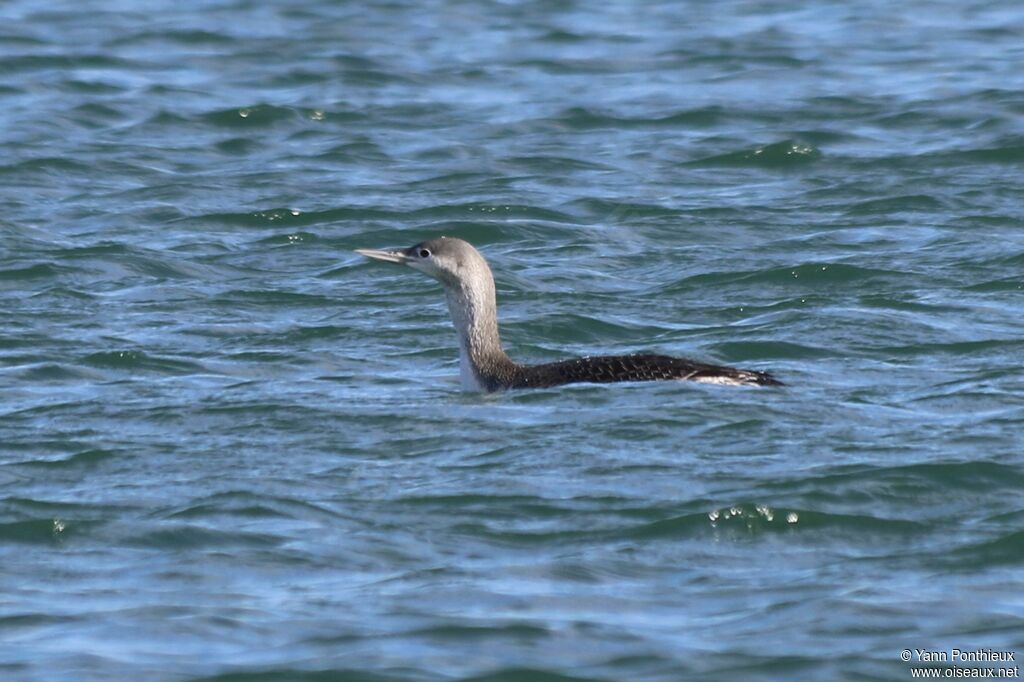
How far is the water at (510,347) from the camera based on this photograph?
759cm

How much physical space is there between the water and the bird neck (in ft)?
0.63

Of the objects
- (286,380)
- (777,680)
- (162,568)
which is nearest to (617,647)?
(777,680)

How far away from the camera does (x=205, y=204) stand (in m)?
16.1

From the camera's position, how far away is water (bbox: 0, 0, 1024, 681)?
759 centimetres

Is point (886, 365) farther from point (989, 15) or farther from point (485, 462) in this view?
point (989, 15)

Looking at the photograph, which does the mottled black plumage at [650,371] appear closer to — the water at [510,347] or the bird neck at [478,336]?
the water at [510,347]

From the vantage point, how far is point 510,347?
12.6m

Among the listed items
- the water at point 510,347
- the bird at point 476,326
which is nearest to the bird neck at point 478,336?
the bird at point 476,326

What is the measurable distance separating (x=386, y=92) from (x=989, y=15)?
24.4 ft

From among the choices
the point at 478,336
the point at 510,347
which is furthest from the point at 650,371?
the point at 510,347

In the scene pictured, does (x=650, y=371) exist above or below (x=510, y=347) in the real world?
above

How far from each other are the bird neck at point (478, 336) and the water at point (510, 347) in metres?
0.19

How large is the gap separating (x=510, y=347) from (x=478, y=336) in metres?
1.38

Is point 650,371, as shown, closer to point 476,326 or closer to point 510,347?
point 476,326
